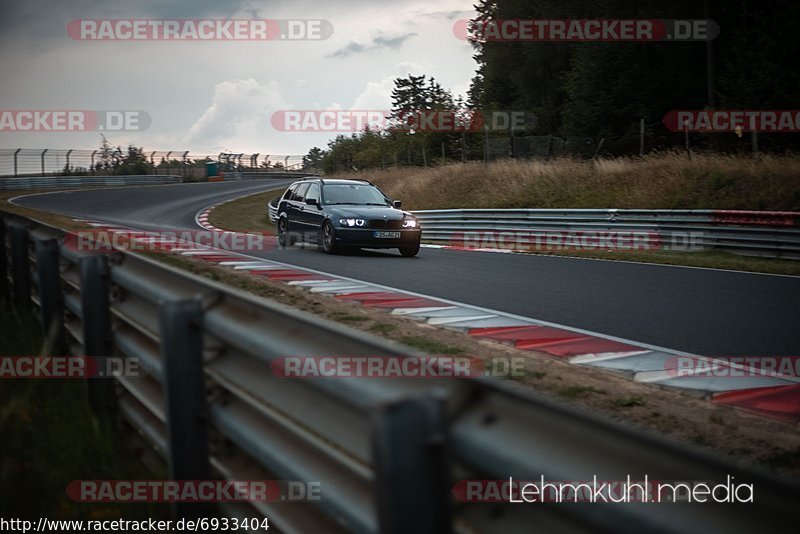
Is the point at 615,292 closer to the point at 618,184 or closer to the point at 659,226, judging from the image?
the point at 659,226

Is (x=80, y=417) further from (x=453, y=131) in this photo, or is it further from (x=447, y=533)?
(x=453, y=131)

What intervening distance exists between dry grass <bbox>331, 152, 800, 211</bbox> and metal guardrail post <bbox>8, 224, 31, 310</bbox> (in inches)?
631

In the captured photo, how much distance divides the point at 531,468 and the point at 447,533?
0.77 feet

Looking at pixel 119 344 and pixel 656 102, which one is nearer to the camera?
pixel 119 344

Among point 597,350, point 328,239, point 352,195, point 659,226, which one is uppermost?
point 352,195

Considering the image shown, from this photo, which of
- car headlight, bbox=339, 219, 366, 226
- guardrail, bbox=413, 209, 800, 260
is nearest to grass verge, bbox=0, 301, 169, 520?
car headlight, bbox=339, 219, 366, 226

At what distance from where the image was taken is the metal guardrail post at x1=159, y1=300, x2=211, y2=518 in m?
2.96

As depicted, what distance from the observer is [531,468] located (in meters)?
1.49

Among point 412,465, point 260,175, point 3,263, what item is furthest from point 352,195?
point 260,175

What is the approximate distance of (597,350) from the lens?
22.5 feet

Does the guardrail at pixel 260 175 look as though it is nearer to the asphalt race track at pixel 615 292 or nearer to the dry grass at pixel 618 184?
the dry grass at pixel 618 184

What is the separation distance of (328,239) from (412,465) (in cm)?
1453

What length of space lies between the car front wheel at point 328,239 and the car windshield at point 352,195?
0.73 metres

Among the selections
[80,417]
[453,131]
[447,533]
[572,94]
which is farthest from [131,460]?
[572,94]
